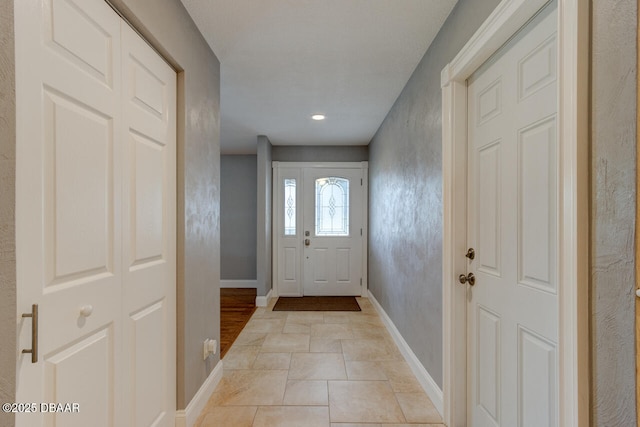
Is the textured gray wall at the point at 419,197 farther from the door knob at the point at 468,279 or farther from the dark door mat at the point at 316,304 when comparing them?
the dark door mat at the point at 316,304

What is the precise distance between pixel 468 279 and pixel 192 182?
1683mm

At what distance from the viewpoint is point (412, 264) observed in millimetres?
2684

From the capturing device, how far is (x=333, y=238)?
17.2 ft

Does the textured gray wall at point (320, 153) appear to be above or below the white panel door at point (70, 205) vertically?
above

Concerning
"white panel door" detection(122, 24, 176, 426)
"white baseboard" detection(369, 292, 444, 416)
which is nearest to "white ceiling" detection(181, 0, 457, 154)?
"white panel door" detection(122, 24, 176, 426)

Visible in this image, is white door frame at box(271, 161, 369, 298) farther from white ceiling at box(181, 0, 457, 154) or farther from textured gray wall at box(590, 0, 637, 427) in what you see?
textured gray wall at box(590, 0, 637, 427)

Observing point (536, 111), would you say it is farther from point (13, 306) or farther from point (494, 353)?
point (13, 306)

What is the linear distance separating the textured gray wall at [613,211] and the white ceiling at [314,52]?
121 cm

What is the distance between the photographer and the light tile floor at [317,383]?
2.00m

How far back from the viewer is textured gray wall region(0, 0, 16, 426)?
80 cm

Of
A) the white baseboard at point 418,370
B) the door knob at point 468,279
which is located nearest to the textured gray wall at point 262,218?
the white baseboard at point 418,370

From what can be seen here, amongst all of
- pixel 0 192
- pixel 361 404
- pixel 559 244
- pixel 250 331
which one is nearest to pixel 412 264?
pixel 361 404

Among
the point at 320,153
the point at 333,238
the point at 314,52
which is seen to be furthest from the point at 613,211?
the point at 320,153

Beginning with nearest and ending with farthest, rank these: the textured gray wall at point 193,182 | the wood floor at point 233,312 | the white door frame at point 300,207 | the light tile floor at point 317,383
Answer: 1. the textured gray wall at point 193,182
2. the light tile floor at point 317,383
3. the wood floor at point 233,312
4. the white door frame at point 300,207
